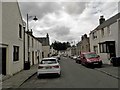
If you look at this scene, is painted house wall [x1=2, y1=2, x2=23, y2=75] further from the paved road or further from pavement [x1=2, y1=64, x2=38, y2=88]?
the paved road

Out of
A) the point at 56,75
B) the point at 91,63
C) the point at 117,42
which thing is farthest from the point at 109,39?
the point at 56,75

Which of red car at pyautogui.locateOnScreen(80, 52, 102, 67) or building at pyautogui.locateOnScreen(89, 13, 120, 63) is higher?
building at pyautogui.locateOnScreen(89, 13, 120, 63)

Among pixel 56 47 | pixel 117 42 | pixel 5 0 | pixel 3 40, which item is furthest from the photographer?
pixel 56 47

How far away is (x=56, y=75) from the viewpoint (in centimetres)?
1758

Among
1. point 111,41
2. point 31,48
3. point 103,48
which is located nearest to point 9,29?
point 31,48

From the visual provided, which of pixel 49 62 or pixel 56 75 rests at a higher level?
pixel 49 62

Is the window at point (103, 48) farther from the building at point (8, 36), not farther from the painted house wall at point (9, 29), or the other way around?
the building at point (8, 36)

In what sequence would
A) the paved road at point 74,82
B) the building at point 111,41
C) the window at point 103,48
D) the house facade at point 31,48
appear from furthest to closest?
the window at point 103,48
the building at point 111,41
the house facade at point 31,48
the paved road at point 74,82

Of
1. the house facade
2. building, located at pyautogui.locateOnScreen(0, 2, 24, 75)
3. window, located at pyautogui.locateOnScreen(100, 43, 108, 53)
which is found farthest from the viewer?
window, located at pyautogui.locateOnScreen(100, 43, 108, 53)

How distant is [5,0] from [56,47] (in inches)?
5079

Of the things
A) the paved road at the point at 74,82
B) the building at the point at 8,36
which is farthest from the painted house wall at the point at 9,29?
the paved road at the point at 74,82

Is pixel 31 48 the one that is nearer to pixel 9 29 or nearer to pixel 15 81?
pixel 9 29

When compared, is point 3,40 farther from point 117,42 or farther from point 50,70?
point 117,42

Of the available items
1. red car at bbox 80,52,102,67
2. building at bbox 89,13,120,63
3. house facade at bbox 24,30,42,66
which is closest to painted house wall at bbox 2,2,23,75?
house facade at bbox 24,30,42,66
